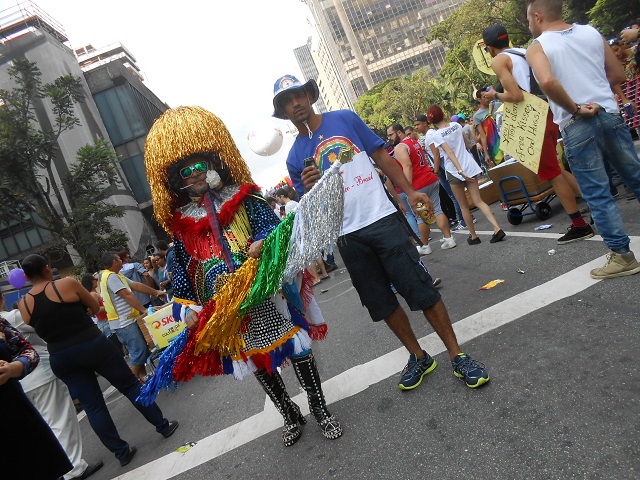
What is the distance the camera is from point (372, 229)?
2623 millimetres

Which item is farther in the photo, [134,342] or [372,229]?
[134,342]

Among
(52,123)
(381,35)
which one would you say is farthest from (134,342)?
(381,35)

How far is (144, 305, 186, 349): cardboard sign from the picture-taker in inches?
209

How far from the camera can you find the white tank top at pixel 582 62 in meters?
3.00

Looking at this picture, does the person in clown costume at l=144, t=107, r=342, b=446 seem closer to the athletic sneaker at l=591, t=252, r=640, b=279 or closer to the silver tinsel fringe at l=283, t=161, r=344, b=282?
the silver tinsel fringe at l=283, t=161, r=344, b=282

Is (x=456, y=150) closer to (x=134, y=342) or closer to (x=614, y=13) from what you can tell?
(x=134, y=342)

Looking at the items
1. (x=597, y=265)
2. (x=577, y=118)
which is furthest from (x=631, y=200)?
(x=577, y=118)

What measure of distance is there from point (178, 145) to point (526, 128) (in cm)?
→ 299

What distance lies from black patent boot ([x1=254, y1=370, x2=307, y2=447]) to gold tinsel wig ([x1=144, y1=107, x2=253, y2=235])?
3.79 ft

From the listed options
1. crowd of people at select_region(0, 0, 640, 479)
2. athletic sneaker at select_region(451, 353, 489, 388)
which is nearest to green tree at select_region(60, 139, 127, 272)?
crowd of people at select_region(0, 0, 640, 479)

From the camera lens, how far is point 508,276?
3.98 metres

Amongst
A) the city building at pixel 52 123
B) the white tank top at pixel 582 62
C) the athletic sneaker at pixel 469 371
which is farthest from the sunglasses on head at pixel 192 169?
the city building at pixel 52 123

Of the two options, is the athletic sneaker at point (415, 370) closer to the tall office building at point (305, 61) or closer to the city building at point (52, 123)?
the city building at point (52, 123)

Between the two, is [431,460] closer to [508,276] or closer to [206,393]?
[508,276]
